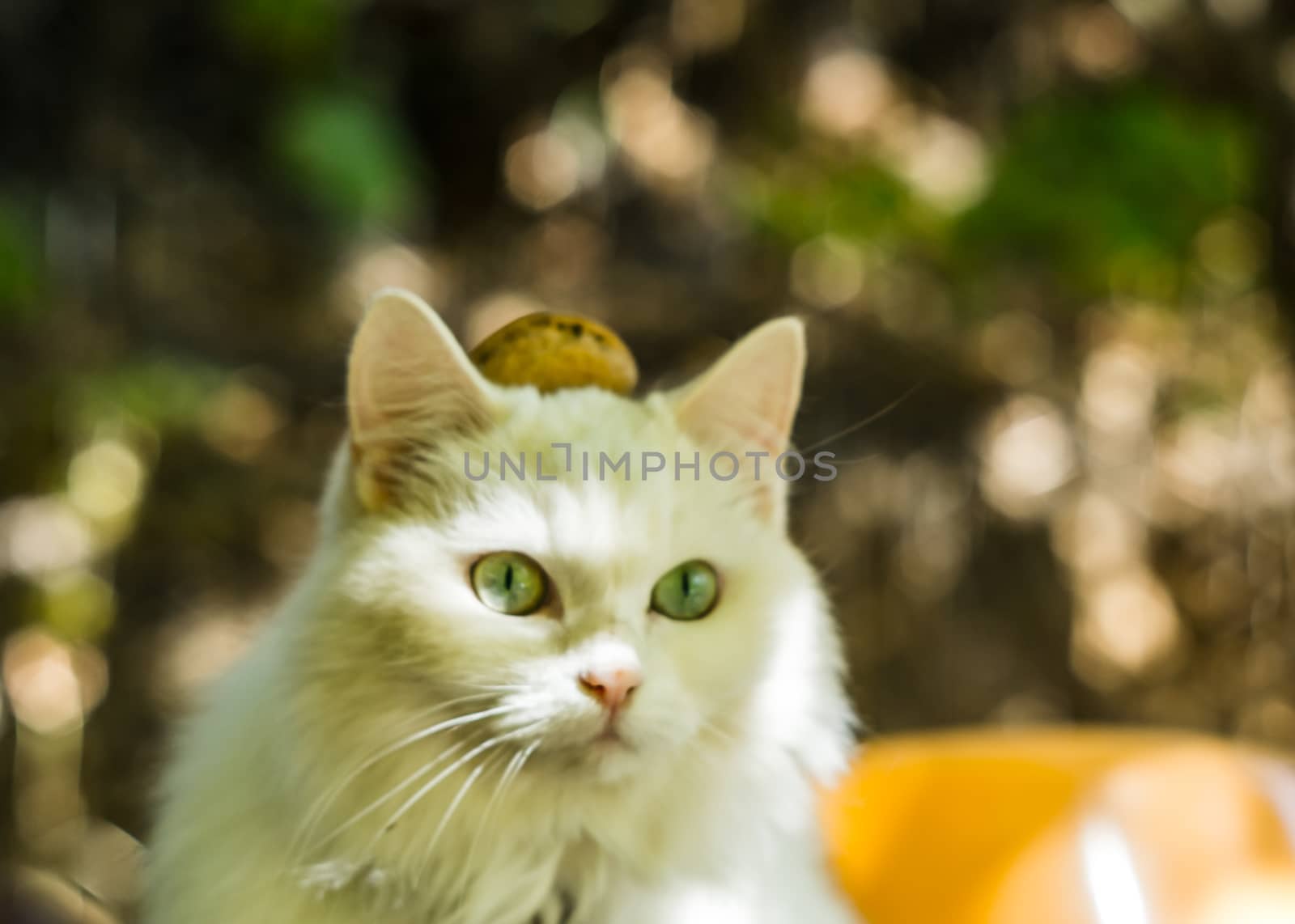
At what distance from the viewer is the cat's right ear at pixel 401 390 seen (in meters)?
0.75

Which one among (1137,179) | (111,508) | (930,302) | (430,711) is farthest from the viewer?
(930,302)

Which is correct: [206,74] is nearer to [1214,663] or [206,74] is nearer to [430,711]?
[430,711]

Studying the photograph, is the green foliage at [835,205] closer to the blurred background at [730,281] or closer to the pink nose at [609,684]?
the blurred background at [730,281]

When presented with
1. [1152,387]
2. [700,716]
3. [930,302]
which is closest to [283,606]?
[700,716]

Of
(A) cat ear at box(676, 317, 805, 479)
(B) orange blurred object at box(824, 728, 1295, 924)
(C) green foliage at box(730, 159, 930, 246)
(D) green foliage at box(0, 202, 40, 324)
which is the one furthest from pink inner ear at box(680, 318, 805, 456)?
(C) green foliage at box(730, 159, 930, 246)

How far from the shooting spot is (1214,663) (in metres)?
2.72

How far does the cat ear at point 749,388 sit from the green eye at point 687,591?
106mm

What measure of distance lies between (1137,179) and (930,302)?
529 millimetres

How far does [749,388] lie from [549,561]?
22cm

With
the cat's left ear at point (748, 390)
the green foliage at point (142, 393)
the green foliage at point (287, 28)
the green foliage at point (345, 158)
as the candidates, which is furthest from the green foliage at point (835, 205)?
the cat's left ear at point (748, 390)

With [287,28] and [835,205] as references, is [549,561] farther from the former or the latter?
[835,205]

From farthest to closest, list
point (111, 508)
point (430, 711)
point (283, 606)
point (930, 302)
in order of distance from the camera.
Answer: point (930, 302) → point (111, 508) → point (283, 606) → point (430, 711)

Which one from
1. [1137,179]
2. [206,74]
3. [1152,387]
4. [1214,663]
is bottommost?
[1214,663]

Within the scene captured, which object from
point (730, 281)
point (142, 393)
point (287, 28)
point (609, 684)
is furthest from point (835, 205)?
point (609, 684)
